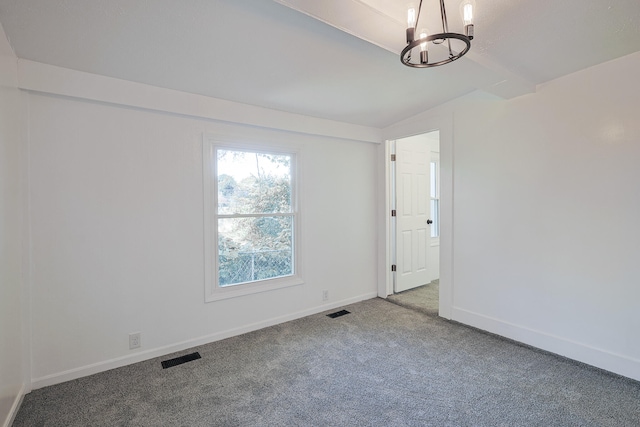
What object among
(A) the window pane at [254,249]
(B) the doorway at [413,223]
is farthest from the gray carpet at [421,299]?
(A) the window pane at [254,249]

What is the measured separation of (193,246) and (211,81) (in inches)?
55.8

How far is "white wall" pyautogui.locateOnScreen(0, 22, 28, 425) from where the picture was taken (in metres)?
1.73

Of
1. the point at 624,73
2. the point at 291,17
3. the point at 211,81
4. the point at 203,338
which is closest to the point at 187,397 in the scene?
the point at 203,338

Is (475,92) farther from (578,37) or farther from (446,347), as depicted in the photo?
(446,347)

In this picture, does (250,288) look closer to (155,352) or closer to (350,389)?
(155,352)

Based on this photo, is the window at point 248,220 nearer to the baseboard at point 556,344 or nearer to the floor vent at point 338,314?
the floor vent at point 338,314

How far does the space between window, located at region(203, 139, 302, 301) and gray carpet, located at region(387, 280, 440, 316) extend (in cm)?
143

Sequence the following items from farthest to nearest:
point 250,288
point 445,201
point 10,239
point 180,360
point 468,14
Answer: point 445,201, point 250,288, point 180,360, point 10,239, point 468,14

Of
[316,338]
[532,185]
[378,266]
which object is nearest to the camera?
[532,185]

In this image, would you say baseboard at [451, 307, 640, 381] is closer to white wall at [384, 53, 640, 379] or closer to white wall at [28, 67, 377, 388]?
white wall at [384, 53, 640, 379]

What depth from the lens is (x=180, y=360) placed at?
2.55m

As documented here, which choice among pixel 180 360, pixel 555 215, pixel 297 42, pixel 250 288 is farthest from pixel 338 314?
pixel 297 42

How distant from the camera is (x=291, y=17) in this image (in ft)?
6.24

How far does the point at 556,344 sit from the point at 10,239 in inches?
159
